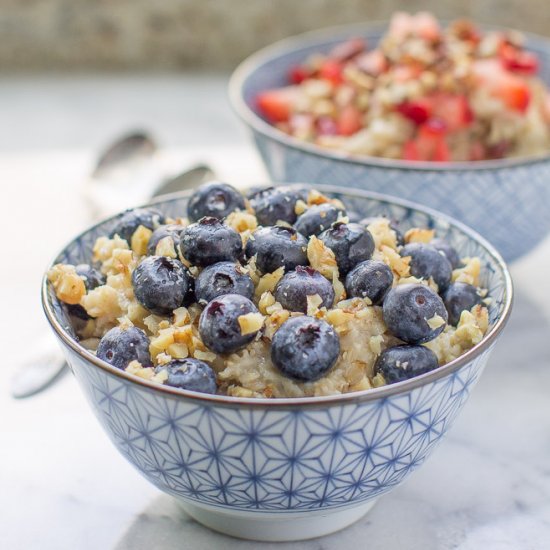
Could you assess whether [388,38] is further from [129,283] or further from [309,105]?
[129,283]

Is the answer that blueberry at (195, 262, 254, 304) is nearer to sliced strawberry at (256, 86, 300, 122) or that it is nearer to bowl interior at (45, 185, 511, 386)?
bowl interior at (45, 185, 511, 386)

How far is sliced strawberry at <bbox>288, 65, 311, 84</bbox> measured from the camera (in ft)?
5.39

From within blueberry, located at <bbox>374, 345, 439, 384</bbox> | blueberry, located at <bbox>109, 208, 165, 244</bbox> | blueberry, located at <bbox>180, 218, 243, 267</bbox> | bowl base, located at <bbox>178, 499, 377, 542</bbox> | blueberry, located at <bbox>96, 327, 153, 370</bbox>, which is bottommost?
bowl base, located at <bbox>178, 499, 377, 542</bbox>

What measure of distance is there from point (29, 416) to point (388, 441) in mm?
524

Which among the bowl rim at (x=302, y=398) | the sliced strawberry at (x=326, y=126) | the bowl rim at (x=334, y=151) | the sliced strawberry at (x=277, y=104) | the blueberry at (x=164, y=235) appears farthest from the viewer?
the sliced strawberry at (x=277, y=104)

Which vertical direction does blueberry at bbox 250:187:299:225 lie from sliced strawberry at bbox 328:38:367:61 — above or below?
above

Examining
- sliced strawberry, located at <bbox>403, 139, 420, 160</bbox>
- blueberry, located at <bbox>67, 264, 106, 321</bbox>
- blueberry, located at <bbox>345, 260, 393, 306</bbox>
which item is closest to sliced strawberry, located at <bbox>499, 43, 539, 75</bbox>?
sliced strawberry, located at <bbox>403, 139, 420, 160</bbox>

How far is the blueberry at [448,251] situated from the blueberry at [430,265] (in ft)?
0.10

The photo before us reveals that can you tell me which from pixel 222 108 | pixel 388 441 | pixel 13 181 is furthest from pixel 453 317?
pixel 222 108

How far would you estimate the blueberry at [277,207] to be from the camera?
0.95 metres

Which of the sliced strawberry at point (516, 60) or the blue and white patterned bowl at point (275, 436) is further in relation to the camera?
the sliced strawberry at point (516, 60)

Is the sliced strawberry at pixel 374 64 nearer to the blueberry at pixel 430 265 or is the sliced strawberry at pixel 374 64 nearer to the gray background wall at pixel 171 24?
the blueberry at pixel 430 265

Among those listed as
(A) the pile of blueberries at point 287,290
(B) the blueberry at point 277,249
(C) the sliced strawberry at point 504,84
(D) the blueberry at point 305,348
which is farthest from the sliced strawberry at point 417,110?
(D) the blueberry at point 305,348

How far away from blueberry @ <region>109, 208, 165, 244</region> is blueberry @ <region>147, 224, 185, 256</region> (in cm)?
4
